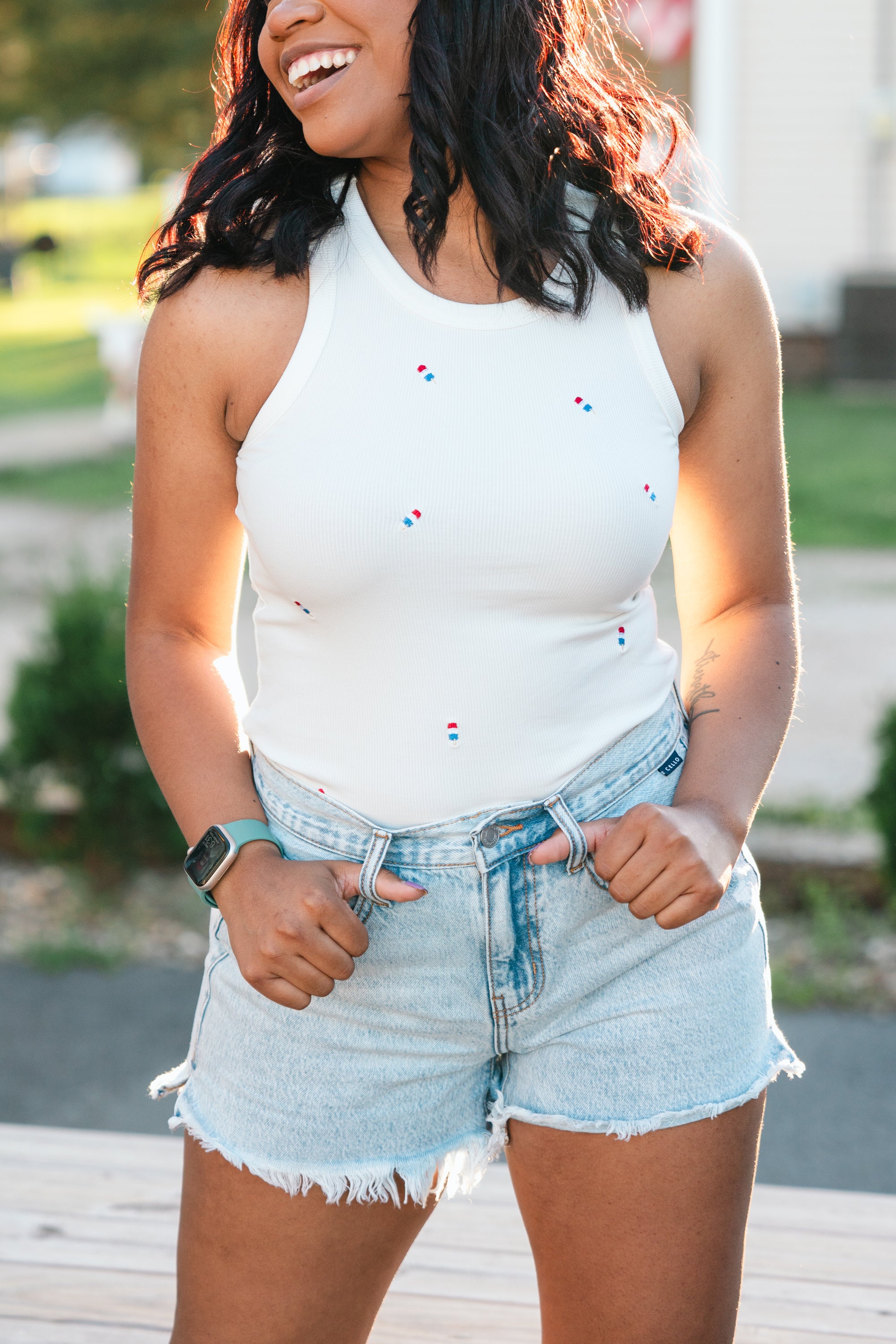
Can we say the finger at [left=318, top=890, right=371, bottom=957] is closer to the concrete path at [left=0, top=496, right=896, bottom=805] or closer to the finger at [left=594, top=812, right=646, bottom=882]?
the finger at [left=594, top=812, right=646, bottom=882]

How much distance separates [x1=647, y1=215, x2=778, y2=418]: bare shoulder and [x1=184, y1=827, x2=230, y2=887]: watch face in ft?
2.00

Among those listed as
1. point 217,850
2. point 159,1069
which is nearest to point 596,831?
point 217,850

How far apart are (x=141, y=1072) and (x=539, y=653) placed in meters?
2.64

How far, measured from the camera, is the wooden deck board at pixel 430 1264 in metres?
2.06

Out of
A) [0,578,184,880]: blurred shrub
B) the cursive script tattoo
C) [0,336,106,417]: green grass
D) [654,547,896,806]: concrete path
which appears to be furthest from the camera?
[0,336,106,417]: green grass

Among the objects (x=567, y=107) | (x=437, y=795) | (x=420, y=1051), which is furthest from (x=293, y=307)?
(x=420, y=1051)

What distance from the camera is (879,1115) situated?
3412 mm

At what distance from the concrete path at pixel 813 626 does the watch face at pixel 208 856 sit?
3036 mm

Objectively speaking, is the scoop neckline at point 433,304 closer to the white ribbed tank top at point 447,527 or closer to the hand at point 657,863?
the white ribbed tank top at point 447,527

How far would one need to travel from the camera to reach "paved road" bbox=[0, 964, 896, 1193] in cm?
329

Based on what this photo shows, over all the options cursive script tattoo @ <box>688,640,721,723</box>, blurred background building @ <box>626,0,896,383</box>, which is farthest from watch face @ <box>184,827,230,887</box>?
blurred background building @ <box>626,0,896,383</box>

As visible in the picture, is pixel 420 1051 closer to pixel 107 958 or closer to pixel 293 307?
pixel 293 307

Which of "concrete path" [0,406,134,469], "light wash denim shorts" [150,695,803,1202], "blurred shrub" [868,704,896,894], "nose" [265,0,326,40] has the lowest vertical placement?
"concrete path" [0,406,134,469]

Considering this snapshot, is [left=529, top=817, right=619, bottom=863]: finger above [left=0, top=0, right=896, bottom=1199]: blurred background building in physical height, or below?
A: above
